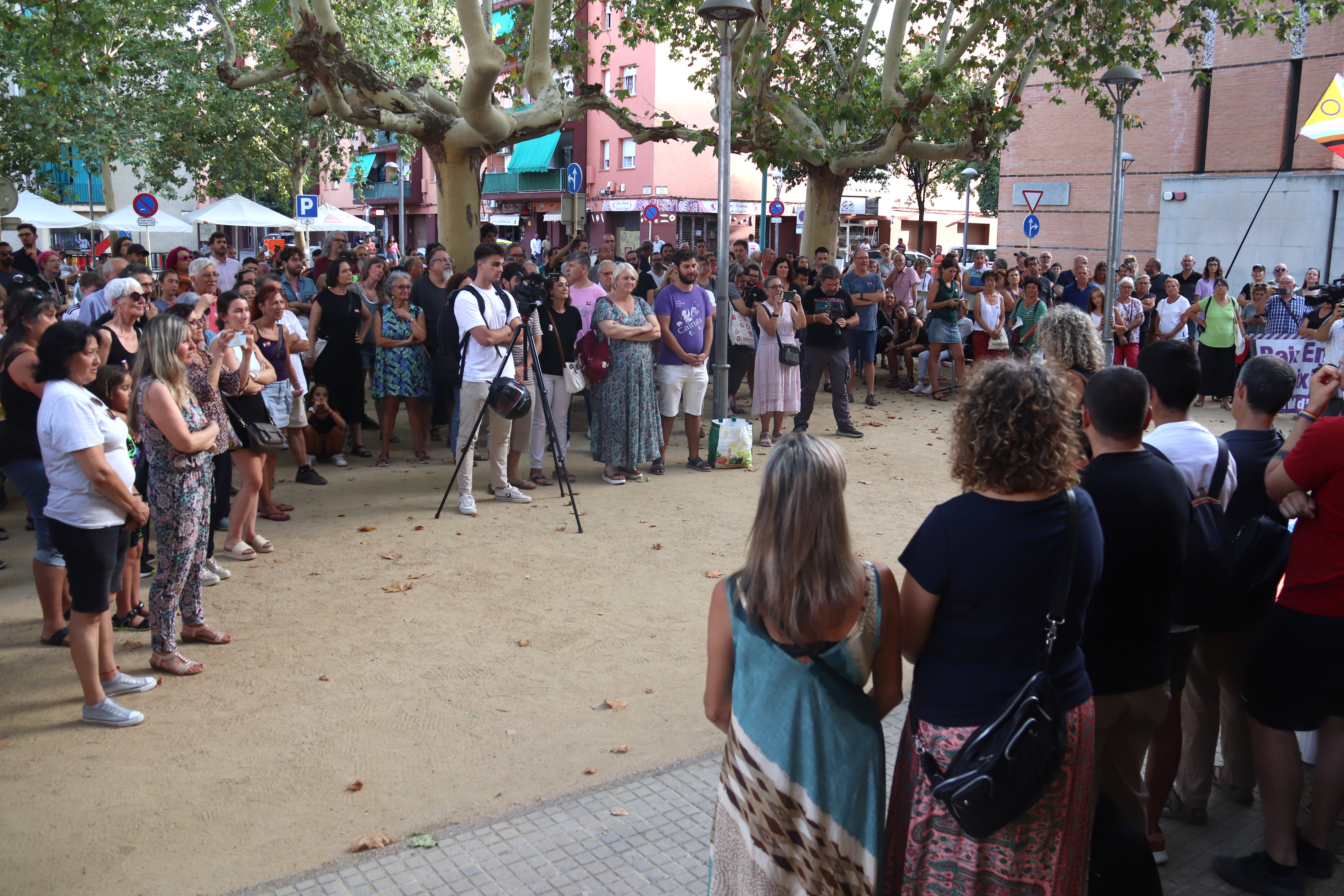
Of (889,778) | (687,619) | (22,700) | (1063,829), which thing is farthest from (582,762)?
(22,700)

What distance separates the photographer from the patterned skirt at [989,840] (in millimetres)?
2291

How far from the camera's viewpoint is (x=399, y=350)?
9289 mm

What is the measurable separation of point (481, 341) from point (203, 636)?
3.16 m

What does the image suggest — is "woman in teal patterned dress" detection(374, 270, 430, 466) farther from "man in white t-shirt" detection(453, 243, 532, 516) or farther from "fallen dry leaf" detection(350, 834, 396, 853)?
"fallen dry leaf" detection(350, 834, 396, 853)

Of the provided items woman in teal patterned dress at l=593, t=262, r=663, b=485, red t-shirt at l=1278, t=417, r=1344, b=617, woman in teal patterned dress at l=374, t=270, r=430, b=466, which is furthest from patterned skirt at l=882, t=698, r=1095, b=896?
woman in teal patterned dress at l=374, t=270, r=430, b=466

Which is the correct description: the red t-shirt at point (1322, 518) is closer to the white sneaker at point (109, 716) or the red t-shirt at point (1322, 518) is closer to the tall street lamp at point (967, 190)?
the white sneaker at point (109, 716)

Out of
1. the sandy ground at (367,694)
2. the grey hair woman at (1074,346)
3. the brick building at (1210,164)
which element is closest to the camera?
the sandy ground at (367,694)

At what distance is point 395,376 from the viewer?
930 centimetres

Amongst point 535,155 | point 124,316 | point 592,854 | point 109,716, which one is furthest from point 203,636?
point 535,155

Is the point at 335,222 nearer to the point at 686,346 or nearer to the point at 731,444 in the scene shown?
the point at 686,346

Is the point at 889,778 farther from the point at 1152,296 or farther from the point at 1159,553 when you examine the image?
the point at 1152,296

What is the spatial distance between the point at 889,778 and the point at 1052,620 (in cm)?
188

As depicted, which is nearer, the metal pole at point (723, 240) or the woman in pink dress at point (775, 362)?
the metal pole at point (723, 240)

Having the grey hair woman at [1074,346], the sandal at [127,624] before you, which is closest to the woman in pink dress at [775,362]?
the grey hair woman at [1074,346]
